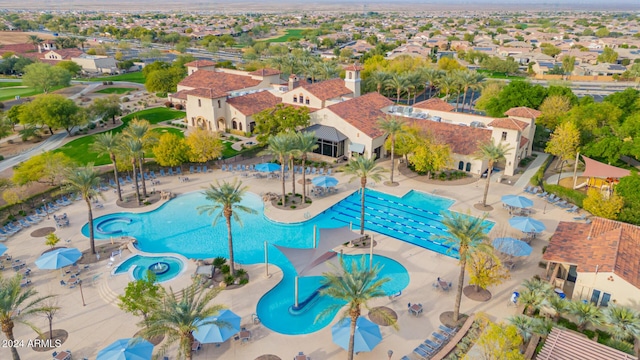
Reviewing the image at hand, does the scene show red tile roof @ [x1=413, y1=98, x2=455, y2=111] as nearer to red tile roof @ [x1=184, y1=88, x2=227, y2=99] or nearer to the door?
red tile roof @ [x1=184, y1=88, x2=227, y2=99]

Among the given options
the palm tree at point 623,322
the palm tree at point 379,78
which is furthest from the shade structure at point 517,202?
the palm tree at point 379,78

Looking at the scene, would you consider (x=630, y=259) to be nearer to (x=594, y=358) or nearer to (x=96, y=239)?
(x=594, y=358)

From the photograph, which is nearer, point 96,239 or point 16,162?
point 96,239

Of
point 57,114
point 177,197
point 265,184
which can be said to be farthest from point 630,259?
point 57,114

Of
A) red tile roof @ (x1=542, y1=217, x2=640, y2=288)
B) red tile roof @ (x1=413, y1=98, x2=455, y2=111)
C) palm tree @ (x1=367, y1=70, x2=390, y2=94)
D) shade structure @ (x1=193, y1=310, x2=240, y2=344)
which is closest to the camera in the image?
shade structure @ (x1=193, y1=310, x2=240, y2=344)

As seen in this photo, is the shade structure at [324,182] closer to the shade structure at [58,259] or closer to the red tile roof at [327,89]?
the red tile roof at [327,89]

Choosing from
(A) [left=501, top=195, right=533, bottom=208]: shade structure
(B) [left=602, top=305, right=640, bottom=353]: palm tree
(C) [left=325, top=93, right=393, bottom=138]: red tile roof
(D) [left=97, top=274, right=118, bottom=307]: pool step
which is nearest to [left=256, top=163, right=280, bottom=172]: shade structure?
(C) [left=325, top=93, right=393, bottom=138]: red tile roof
